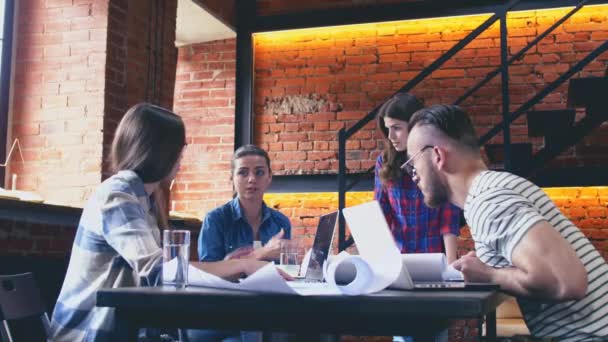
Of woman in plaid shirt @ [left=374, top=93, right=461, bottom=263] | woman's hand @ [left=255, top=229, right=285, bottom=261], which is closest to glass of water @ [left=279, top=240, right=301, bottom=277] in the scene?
woman's hand @ [left=255, top=229, right=285, bottom=261]

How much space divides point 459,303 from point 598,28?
4.58m

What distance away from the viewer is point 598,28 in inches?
202

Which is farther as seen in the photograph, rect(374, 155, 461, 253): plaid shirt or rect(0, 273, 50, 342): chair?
rect(374, 155, 461, 253): plaid shirt

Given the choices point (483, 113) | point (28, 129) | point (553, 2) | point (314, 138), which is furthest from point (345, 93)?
point (28, 129)

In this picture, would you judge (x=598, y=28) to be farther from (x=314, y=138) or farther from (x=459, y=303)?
(x=459, y=303)

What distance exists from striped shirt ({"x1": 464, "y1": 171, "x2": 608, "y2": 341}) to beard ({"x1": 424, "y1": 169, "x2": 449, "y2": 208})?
0.13m

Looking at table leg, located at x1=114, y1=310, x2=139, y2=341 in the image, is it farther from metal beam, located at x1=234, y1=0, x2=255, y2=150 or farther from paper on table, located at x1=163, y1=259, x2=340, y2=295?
metal beam, located at x1=234, y1=0, x2=255, y2=150

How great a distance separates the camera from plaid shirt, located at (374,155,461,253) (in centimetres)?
283

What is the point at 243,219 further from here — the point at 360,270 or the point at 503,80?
the point at 503,80

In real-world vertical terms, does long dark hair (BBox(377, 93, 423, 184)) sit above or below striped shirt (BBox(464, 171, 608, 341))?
above

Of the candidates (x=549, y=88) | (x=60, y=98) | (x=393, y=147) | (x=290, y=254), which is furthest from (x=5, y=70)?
(x=549, y=88)

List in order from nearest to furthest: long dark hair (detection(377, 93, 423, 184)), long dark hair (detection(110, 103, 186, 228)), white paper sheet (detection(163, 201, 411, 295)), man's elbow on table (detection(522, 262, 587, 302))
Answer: white paper sheet (detection(163, 201, 411, 295)), man's elbow on table (detection(522, 262, 587, 302)), long dark hair (detection(110, 103, 186, 228)), long dark hair (detection(377, 93, 423, 184))

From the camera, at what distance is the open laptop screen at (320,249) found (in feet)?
6.31

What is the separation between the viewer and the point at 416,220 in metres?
2.87
